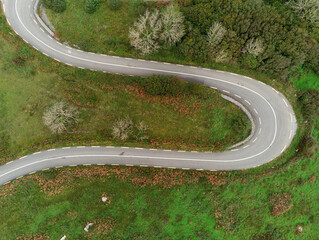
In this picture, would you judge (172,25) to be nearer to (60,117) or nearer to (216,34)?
(216,34)

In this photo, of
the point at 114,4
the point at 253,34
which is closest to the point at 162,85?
the point at 114,4

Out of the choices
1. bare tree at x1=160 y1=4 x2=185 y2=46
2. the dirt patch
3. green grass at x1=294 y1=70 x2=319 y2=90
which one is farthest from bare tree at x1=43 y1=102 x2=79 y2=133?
green grass at x1=294 y1=70 x2=319 y2=90

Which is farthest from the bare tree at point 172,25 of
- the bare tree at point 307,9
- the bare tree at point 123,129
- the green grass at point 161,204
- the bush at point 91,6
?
the green grass at point 161,204

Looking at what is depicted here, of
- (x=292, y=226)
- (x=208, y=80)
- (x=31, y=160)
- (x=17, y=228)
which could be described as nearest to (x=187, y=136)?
(x=208, y=80)

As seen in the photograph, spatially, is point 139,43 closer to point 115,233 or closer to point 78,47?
point 78,47

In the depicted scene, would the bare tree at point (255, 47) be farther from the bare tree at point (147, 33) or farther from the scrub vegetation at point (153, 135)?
the bare tree at point (147, 33)

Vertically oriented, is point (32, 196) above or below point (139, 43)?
below
